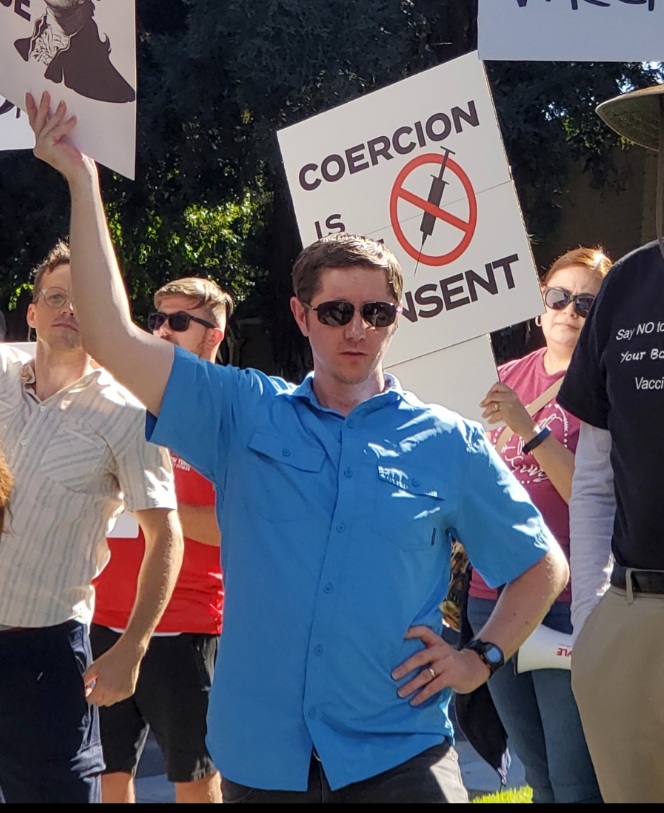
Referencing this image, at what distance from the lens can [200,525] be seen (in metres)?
4.37

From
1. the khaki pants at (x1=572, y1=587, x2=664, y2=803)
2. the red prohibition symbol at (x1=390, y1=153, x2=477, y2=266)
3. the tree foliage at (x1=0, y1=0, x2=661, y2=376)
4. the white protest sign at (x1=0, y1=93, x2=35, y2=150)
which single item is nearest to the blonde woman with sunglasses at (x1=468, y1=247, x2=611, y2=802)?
the red prohibition symbol at (x1=390, y1=153, x2=477, y2=266)

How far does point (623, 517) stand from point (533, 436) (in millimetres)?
1139

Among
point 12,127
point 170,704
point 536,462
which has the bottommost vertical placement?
point 170,704

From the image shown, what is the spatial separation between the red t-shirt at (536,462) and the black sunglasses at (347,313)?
4.12 ft

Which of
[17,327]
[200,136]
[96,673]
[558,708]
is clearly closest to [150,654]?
[96,673]

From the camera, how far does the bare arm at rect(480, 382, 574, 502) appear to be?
3.71 meters

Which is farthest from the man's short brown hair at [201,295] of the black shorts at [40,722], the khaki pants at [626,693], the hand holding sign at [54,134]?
the khaki pants at [626,693]

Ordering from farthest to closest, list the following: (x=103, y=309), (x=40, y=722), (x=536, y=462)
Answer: (x=536, y=462) < (x=40, y=722) < (x=103, y=309)

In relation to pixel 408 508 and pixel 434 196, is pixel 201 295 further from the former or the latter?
pixel 408 508

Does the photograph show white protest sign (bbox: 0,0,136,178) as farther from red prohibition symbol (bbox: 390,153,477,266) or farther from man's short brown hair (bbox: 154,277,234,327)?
man's short brown hair (bbox: 154,277,234,327)

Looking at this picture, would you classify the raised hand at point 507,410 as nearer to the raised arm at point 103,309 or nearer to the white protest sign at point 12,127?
the raised arm at point 103,309

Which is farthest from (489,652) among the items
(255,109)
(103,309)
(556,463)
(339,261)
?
(255,109)

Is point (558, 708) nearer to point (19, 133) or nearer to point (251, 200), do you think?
point (19, 133)

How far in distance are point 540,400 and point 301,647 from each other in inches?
69.6
